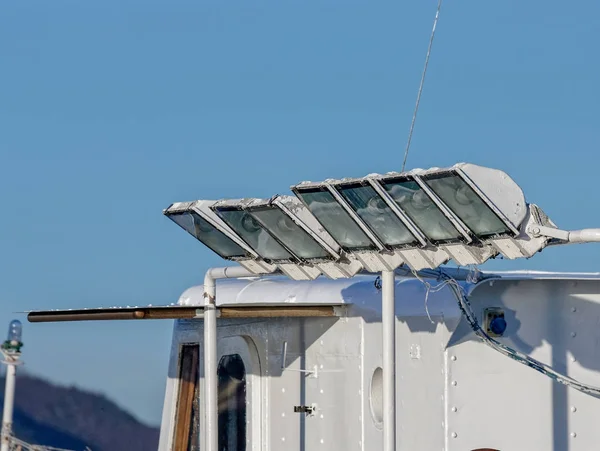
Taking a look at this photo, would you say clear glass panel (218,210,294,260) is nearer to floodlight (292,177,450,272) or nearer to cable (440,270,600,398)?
floodlight (292,177,450,272)

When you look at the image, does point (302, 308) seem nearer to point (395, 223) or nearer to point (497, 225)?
point (395, 223)

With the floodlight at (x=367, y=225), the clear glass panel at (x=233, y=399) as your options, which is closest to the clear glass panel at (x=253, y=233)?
the floodlight at (x=367, y=225)

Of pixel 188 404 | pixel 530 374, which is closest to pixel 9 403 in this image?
pixel 188 404

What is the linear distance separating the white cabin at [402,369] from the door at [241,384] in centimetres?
1

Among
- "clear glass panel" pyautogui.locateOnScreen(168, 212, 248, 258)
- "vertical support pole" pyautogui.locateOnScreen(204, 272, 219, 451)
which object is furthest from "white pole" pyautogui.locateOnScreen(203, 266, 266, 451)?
"clear glass panel" pyautogui.locateOnScreen(168, 212, 248, 258)

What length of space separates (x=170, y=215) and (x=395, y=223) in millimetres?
2433

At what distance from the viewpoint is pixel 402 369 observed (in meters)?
11.3

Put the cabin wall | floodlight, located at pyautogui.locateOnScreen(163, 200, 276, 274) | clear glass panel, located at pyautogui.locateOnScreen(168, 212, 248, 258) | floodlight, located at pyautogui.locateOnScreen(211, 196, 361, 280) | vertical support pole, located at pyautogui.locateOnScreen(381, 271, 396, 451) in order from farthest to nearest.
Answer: the cabin wall < clear glass panel, located at pyautogui.locateOnScreen(168, 212, 248, 258) < floodlight, located at pyautogui.locateOnScreen(163, 200, 276, 274) < floodlight, located at pyautogui.locateOnScreen(211, 196, 361, 280) < vertical support pole, located at pyautogui.locateOnScreen(381, 271, 396, 451)

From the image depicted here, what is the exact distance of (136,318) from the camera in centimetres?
1115

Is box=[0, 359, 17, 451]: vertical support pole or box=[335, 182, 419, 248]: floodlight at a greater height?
box=[335, 182, 419, 248]: floodlight

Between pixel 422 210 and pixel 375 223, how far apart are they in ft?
1.57

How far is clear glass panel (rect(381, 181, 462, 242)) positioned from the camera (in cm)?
864

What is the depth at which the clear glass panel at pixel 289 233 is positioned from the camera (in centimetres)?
980

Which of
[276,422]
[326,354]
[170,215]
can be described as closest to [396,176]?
[170,215]
